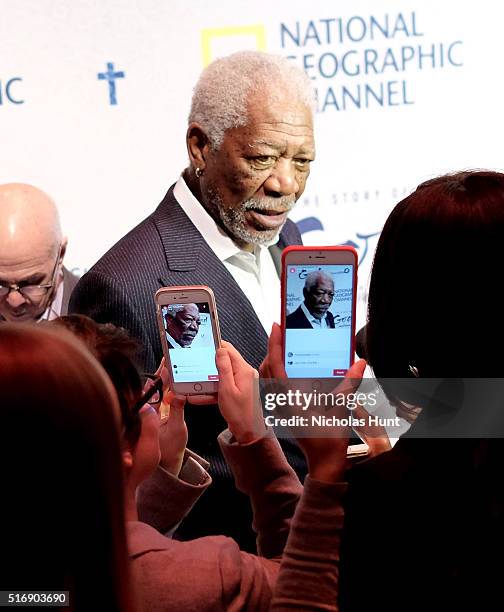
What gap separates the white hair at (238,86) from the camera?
2.05m

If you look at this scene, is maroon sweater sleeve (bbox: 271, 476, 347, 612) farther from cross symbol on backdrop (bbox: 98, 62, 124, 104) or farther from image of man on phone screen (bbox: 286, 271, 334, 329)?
cross symbol on backdrop (bbox: 98, 62, 124, 104)

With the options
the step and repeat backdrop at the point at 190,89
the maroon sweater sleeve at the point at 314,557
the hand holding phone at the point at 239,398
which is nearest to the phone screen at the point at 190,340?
the hand holding phone at the point at 239,398

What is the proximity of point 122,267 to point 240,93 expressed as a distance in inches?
16.8

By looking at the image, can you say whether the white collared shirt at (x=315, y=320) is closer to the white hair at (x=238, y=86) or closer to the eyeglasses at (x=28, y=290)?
the white hair at (x=238, y=86)

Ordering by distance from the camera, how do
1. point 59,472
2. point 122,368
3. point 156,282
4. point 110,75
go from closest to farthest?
point 59,472 < point 122,368 < point 156,282 < point 110,75

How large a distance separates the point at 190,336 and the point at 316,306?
0.21 m

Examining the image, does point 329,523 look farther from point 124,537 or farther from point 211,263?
point 211,263

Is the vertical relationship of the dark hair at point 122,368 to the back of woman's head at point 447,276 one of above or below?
below

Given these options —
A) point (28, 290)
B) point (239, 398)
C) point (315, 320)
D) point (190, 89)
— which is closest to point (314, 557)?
point (239, 398)

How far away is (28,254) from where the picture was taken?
7.51 ft

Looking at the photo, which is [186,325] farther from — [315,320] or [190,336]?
[315,320]

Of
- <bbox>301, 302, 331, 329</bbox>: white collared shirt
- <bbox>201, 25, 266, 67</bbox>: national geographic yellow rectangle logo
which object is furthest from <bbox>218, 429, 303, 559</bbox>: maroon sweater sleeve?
<bbox>201, 25, 266, 67</bbox>: national geographic yellow rectangle logo

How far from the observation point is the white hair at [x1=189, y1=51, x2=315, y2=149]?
6.72 ft

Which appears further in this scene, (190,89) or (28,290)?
(190,89)
